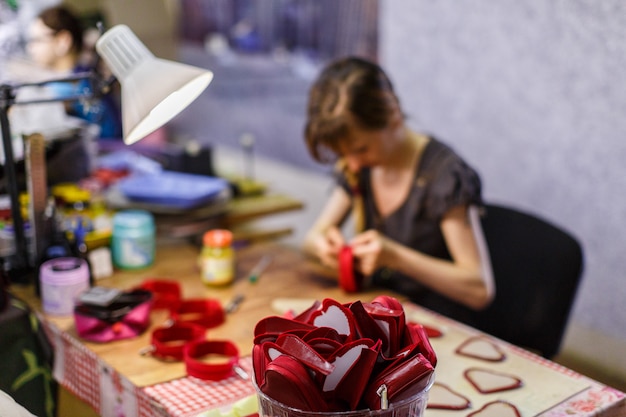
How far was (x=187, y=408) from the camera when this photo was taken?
1.18 metres

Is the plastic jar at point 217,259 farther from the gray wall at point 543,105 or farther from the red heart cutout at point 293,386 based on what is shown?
the gray wall at point 543,105

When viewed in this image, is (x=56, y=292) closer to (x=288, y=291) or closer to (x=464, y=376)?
(x=288, y=291)

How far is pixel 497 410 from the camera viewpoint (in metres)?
1.18

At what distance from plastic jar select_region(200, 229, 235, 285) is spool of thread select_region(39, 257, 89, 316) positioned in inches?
11.0

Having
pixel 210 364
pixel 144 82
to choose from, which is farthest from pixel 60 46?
pixel 210 364

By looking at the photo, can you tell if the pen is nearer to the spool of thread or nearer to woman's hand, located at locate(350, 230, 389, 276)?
woman's hand, located at locate(350, 230, 389, 276)

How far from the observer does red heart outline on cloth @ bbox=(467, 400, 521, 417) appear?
1.16m

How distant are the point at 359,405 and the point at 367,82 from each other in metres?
0.91

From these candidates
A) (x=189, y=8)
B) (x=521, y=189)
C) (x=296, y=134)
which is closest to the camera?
(x=521, y=189)

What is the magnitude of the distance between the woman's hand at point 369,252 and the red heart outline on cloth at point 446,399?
442 millimetres

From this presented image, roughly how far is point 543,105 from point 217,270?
4.35 ft

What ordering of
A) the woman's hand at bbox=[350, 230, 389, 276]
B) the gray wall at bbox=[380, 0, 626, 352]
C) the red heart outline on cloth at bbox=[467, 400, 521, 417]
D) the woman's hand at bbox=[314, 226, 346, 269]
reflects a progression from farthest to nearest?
the gray wall at bbox=[380, 0, 626, 352] < the woman's hand at bbox=[314, 226, 346, 269] < the woman's hand at bbox=[350, 230, 389, 276] < the red heart outline on cloth at bbox=[467, 400, 521, 417]

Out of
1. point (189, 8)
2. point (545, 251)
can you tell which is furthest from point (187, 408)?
point (189, 8)

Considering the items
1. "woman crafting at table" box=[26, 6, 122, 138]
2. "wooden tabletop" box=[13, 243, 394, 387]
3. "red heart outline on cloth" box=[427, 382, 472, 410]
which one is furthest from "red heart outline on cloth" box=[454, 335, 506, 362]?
"woman crafting at table" box=[26, 6, 122, 138]
